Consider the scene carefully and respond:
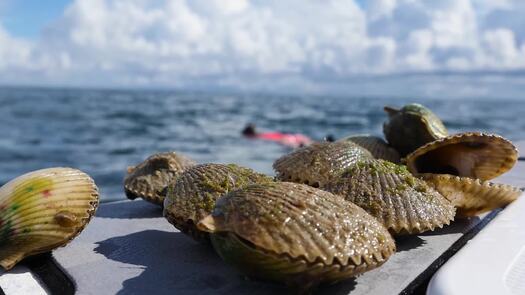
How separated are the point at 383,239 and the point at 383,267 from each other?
0.80ft

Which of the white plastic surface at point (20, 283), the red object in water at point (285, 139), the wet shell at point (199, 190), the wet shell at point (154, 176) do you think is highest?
the wet shell at point (199, 190)

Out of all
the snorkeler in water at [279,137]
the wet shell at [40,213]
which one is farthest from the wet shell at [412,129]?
the snorkeler in water at [279,137]

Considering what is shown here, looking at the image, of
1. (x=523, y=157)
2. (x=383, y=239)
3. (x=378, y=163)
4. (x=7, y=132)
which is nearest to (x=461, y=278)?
(x=383, y=239)

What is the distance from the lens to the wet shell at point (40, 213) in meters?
2.34

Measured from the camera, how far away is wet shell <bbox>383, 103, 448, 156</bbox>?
413 cm

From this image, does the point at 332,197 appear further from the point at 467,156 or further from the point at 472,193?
the point at 467,156

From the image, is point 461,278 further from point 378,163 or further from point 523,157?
point 523,157

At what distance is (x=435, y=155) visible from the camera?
12.3ft

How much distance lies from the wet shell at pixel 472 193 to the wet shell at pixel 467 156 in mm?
411

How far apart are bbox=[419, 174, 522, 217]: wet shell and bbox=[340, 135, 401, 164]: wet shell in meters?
1.16

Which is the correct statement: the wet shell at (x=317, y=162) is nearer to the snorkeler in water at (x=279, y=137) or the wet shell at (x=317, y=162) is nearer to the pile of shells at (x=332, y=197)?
the pile of shells at (x=332, y=197)

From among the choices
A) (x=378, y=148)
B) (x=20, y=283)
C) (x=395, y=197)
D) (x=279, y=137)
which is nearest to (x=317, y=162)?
(x=395, y=197)

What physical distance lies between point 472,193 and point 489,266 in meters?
1.17

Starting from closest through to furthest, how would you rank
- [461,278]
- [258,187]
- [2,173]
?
1. [461,278]
2. [258,187]
3. [2,173]
